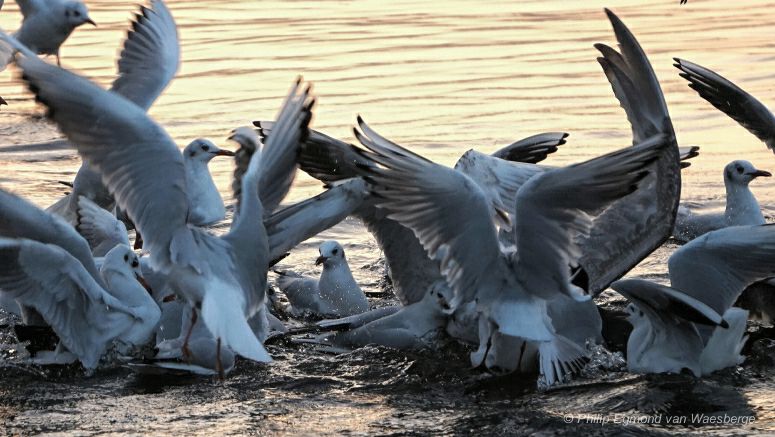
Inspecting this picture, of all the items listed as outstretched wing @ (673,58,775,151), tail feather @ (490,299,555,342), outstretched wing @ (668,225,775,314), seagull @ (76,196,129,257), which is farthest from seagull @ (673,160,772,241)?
seagull @ (76,196,129,257)

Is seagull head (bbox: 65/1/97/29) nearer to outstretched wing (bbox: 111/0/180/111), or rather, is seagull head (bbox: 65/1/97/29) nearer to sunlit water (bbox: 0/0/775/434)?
sunlit water (bbox: 0/0/775/434)

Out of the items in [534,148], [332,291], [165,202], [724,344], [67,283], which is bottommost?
[332,291]

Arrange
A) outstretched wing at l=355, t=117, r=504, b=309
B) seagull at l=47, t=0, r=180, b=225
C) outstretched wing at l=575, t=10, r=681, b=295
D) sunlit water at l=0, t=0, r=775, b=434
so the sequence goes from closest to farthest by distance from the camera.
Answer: sunlit water at l=0, t=0, r=775, b=434 → outstretched wing at l=355, t=117, r=504, b=309 → outstretched wing at l=575, t=10, r=681, b=295 → seagull at l=47, t=0, r=180, b=225

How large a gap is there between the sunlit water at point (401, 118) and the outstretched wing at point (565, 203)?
26.6 inches

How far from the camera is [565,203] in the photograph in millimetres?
7734

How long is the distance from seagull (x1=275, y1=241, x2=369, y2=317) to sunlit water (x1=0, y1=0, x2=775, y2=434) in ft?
1.92

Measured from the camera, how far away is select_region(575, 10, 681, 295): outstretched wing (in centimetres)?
923


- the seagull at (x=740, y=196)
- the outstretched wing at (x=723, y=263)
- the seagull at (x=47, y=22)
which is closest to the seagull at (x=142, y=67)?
the seagull at (x=47, y=22)

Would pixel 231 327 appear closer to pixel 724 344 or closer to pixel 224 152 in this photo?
pixel 724 344

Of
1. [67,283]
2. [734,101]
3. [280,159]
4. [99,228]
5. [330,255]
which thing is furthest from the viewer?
[734,101]

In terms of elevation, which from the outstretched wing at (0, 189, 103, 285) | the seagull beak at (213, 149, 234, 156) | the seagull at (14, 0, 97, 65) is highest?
the seagull at (14, 0, 97, 65)

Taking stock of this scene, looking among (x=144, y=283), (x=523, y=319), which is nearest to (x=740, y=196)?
(x=523, y=319)

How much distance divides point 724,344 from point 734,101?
279cm

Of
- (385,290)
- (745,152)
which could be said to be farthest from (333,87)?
(385,290)
